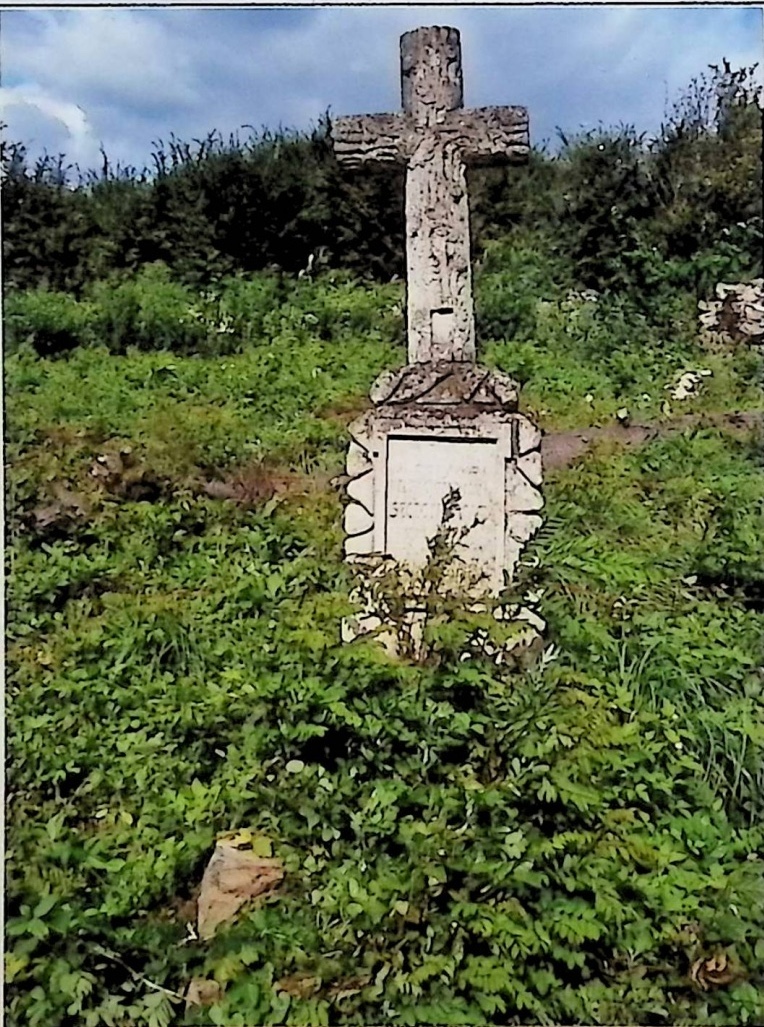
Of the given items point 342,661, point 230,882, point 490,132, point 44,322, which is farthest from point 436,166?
point 230,882

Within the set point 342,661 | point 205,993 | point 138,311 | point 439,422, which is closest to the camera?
point 205,993

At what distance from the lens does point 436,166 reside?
2.62m

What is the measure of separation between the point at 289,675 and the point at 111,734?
0.41 m

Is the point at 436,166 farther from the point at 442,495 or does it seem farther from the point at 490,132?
the point at 442,495

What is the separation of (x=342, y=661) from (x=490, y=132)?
4.01 ft

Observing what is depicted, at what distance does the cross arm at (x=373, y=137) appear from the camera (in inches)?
102

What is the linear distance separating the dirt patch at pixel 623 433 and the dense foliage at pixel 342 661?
2cm

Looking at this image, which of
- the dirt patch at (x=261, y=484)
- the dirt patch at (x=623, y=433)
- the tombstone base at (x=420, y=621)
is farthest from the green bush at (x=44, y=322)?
the dirt patch at (x=623, y=433)

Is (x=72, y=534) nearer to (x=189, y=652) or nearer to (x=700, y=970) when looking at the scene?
(x=189, y=652)

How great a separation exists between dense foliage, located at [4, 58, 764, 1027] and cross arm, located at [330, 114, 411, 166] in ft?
0.30

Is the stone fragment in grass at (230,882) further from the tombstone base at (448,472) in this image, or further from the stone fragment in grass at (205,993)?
the tombstone base at (448,472)

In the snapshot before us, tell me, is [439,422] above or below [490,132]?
below

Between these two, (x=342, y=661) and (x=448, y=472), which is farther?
(x=448, y=472)

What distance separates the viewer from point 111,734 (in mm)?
2506
